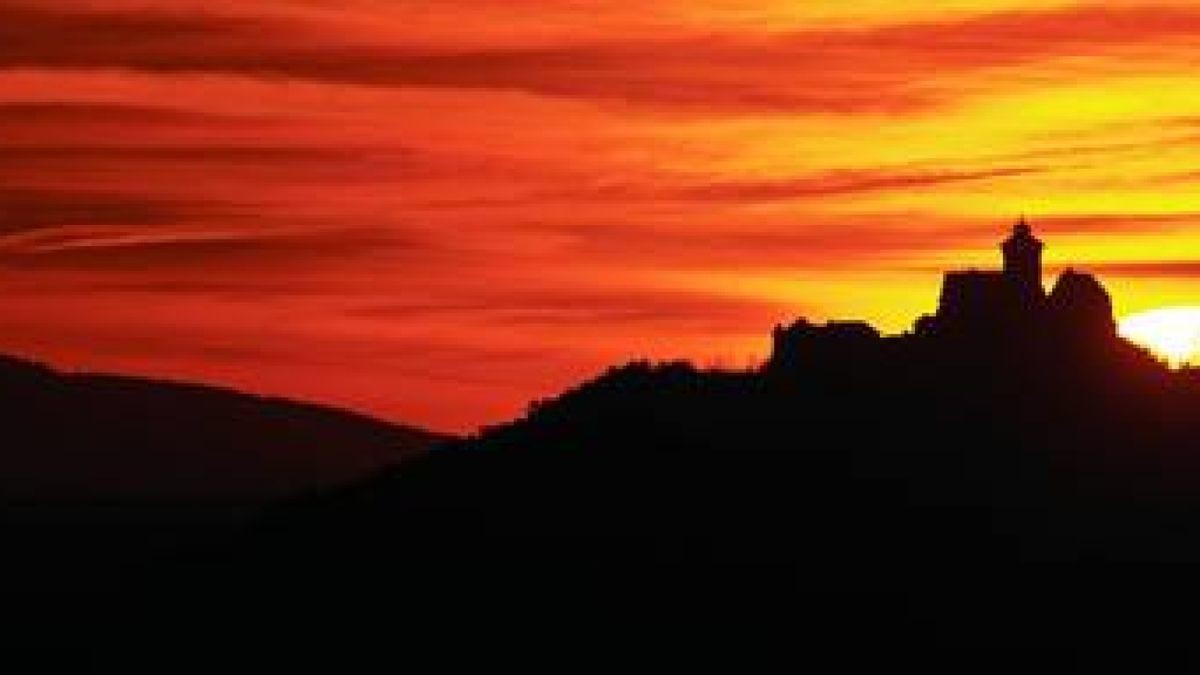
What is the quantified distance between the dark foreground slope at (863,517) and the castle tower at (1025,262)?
3.75 metres

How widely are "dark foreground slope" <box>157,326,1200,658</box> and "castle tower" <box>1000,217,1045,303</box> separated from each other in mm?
3754

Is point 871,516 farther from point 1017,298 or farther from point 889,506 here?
point 1017,298

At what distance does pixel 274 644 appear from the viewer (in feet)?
591

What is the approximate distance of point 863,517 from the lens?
167750 millimetres

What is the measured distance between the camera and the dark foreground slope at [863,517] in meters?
161

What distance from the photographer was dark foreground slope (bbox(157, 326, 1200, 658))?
16100cm

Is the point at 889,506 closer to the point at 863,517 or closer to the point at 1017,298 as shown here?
the point at 863,517

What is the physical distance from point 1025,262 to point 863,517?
15.2m

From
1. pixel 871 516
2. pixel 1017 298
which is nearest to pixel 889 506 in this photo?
pixel 871 516

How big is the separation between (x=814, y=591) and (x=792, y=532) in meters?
5.80

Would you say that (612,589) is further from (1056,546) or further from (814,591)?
(1056,546)

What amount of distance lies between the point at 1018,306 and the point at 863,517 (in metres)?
13.1

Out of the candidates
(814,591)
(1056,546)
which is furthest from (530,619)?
(1056,546)

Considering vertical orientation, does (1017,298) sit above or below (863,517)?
above
